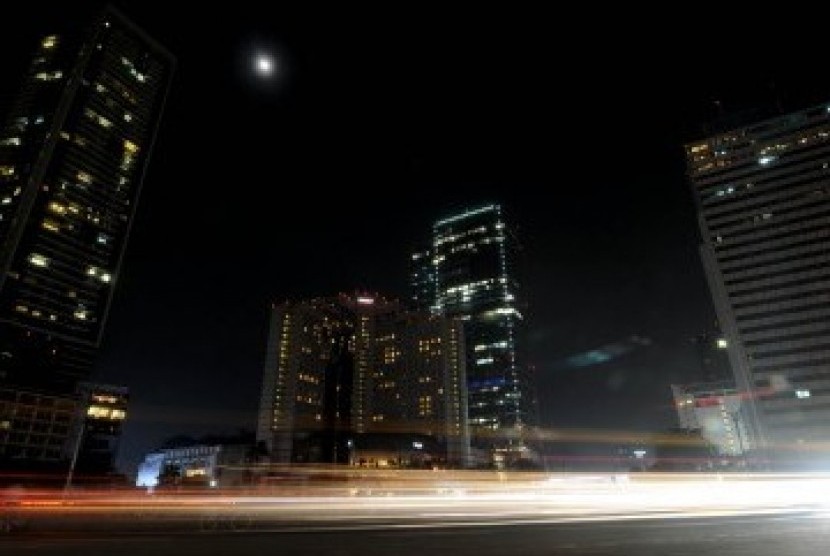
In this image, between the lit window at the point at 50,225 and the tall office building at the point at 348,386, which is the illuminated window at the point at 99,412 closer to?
the tall office building at the point at 348,386

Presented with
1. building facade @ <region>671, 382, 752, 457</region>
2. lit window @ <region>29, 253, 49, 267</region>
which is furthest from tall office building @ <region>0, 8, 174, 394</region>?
building facade @ <region>671, 382, 752, 457</region>

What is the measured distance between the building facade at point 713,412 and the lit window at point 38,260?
174 metres

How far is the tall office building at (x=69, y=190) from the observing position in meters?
129

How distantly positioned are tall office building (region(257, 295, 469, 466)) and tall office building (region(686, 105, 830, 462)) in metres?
75.3

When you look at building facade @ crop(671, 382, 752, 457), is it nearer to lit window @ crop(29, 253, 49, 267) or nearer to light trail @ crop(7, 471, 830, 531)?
light trail @ crop(7, 471, 830, 531)

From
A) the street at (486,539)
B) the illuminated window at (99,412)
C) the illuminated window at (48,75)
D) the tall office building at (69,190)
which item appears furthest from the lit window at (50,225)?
the street at (486,539)

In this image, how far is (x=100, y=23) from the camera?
15962cm

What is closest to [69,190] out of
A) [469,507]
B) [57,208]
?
[57,208]

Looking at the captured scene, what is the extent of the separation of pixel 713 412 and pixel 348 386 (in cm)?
11206

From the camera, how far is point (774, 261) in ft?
431

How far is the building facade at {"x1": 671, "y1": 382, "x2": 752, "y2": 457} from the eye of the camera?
172m

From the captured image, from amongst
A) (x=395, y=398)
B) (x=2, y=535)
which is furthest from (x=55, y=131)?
(x=2, y=535)

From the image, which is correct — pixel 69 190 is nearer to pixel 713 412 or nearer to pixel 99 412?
pixel 99 412

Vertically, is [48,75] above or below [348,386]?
above
